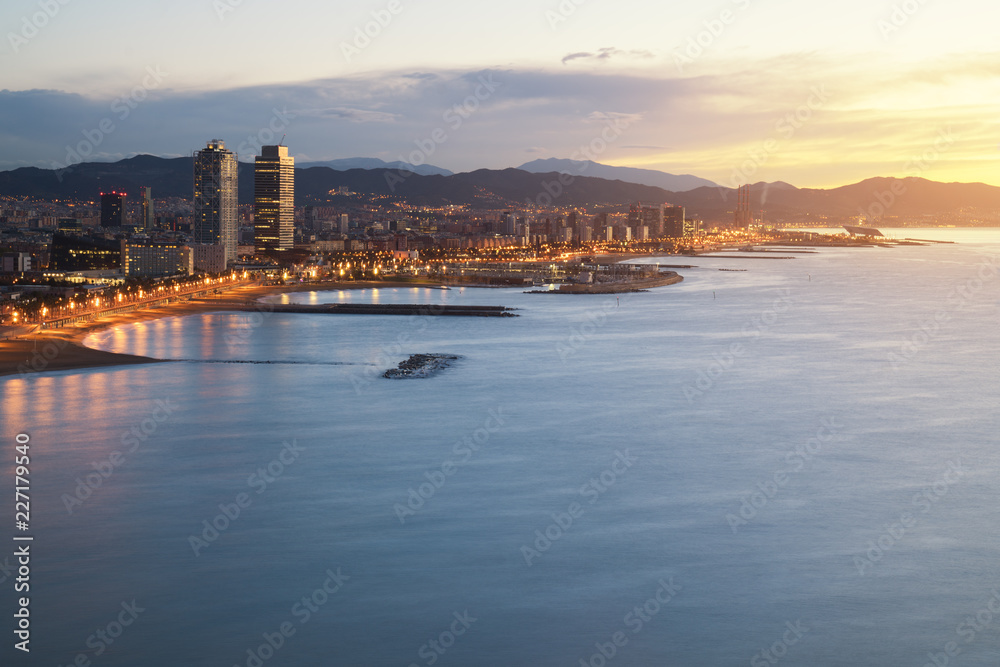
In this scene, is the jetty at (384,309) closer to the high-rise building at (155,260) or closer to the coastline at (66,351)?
the coastline at (66,351)

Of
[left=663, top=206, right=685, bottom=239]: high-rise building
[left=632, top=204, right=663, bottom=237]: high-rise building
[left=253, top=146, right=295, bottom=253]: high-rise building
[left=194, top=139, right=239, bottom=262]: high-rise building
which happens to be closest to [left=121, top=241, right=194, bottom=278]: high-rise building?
[left=253, top=146, right=295, bottom=253]: high-rise building

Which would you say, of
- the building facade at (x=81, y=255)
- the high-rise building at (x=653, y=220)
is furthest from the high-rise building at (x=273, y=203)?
the high-rise building at (x=653, y=220)

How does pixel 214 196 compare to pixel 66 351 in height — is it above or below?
above

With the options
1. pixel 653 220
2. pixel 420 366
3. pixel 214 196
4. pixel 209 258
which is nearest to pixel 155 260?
pixel 209 258

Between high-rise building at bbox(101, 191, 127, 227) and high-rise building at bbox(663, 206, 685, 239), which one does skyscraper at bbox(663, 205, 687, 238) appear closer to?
high-rise building at bbox(663, 206, 685, 239)

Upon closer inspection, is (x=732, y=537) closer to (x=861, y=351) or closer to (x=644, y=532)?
(x=644, y=532)

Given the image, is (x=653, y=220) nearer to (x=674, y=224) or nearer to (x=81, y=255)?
(x=674, y=224)
